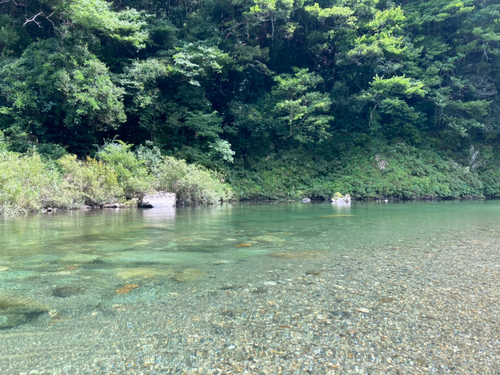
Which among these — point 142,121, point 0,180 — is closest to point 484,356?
point 0,180

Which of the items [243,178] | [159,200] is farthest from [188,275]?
[243,178]

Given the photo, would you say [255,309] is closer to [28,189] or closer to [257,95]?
[28,189]

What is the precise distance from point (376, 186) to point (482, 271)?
53.8 ft

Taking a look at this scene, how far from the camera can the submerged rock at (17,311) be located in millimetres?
1721

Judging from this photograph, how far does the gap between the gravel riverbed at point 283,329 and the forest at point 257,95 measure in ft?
33.2

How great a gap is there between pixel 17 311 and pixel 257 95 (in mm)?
20724

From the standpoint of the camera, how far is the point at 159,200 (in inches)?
469

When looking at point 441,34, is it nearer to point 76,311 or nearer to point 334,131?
point 334,131

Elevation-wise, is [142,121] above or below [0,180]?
above

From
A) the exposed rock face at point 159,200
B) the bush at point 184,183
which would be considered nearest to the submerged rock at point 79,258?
the exposed rock face at point 159,200

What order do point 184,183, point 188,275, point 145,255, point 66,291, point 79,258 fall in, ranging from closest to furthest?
point 66,291 → point 188,275 → point 79,258 → point 145,255 → point 184,183

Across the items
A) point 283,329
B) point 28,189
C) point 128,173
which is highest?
point 128,173

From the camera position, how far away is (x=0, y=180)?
26.2ft

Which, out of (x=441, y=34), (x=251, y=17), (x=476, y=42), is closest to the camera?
(x=251, y=17)
